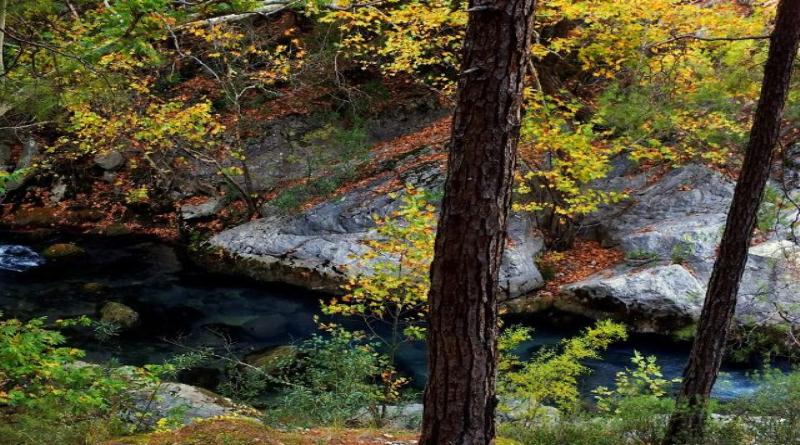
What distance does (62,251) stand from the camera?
14.2 meters

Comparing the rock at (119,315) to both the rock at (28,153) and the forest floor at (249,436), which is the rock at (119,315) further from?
the rock at (28,153)

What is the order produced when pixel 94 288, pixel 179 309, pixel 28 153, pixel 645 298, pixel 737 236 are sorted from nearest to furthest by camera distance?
pixel 737 236, pixel 645 298, pixel 179 309, pixel 94 288, pixel 28 153

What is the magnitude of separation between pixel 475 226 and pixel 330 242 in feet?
33.3

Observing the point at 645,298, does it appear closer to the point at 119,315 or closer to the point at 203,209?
the point at 119,315

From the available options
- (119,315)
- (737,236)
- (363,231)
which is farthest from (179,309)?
(737,236)

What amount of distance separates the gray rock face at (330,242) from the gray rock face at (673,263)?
1.25m

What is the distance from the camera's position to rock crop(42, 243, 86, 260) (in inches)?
552

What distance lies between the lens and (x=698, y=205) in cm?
1227

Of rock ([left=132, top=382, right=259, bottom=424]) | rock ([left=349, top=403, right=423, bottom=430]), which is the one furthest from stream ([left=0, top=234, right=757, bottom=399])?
rock ([left=349, top=403, right=423, bottom=430])

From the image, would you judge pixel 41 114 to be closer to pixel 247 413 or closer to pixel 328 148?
pixel 247 413

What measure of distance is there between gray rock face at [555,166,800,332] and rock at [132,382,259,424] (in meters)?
7.04

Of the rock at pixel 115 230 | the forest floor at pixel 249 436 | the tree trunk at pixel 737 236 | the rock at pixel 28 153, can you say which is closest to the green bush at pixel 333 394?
the forest floor at pixel 249 436

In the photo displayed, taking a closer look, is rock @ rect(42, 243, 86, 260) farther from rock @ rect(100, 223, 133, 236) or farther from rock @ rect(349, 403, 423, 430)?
rock @ rect(349, 403, 423, 430)

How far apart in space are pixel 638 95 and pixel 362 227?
6406 millimetres
